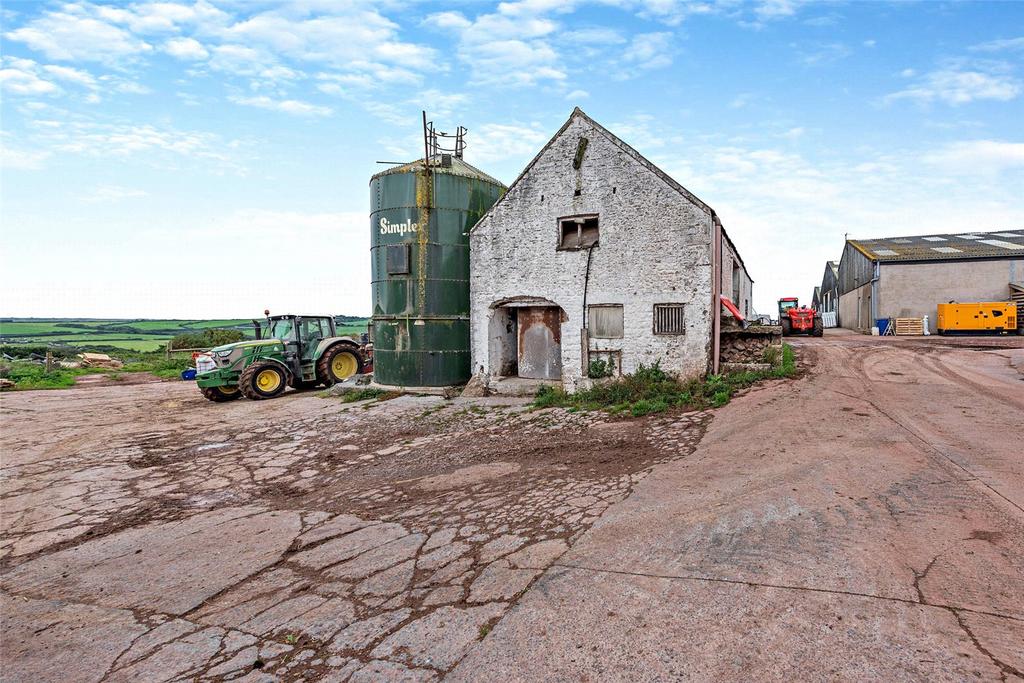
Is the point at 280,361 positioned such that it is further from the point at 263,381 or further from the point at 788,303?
the point at 788,303

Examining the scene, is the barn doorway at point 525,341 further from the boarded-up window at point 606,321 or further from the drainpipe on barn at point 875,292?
the drainpipe on barn at point 875,292

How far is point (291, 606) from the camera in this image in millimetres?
4277

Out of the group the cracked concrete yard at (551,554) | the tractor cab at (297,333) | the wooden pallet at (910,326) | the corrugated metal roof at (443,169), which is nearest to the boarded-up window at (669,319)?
the cracked concrete yard at (551,554)

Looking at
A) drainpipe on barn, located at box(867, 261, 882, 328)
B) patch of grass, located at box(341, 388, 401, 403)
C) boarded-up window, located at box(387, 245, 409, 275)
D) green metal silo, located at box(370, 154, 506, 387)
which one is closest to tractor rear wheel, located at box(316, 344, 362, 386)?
patch of grass, located at box(341, 388, 401, 403)

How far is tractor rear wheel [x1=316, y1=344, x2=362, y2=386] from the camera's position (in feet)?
55.6

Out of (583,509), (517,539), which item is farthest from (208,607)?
(583,509)

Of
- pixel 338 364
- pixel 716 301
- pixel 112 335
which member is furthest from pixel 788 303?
pixel 112 335

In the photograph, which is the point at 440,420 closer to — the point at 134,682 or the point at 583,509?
the point at 583,509

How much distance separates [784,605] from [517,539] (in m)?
2.28

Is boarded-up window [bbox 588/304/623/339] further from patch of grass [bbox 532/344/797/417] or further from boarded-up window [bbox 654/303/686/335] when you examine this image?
patch of grass [bbox 532/344/797/417]

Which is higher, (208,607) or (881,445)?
(881,445)

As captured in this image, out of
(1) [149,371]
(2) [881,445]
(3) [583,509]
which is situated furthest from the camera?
(1) [149,371]

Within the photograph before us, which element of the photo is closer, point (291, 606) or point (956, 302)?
Answer: point (291, 606)

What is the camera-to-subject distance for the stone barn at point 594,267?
476 inches
